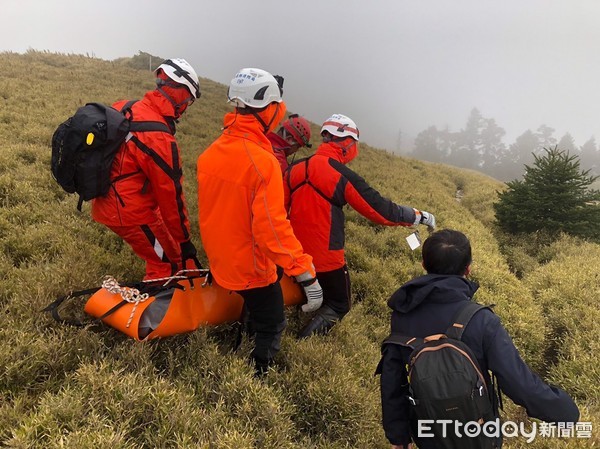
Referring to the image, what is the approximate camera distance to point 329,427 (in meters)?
3.63

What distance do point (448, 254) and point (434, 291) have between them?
0.99 ft

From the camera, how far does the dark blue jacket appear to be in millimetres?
2336

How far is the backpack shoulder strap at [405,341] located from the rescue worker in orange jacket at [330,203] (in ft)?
6.43

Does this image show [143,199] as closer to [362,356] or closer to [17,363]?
[17,363]

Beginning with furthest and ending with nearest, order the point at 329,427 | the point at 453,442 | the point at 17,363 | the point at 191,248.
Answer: the point at 191,248 < the point at 329,427 < the point at 17,363 < the point at 453,442

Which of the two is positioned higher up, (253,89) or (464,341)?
(253,89)

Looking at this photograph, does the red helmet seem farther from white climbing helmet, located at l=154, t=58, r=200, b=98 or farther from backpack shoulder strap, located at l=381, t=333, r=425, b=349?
backpack shoulder strap, located at l=381, t=333, r=425, b=349

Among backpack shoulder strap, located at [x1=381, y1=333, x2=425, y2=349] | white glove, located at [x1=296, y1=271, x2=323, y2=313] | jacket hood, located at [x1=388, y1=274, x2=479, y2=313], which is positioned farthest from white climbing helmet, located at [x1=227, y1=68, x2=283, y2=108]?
backpack shoulder strap, located at [x1=381, y1=333, x2=425, y2=349]

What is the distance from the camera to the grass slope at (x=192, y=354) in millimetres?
2930

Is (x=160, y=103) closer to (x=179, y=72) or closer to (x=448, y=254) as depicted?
(x=179, y=72)

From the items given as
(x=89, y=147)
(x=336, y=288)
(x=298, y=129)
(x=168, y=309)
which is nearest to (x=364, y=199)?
(x=336, y=288)

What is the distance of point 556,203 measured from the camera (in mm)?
13305

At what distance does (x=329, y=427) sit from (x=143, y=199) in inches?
127

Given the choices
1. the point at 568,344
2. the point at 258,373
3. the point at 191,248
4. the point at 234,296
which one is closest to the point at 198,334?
the point at 234,296
